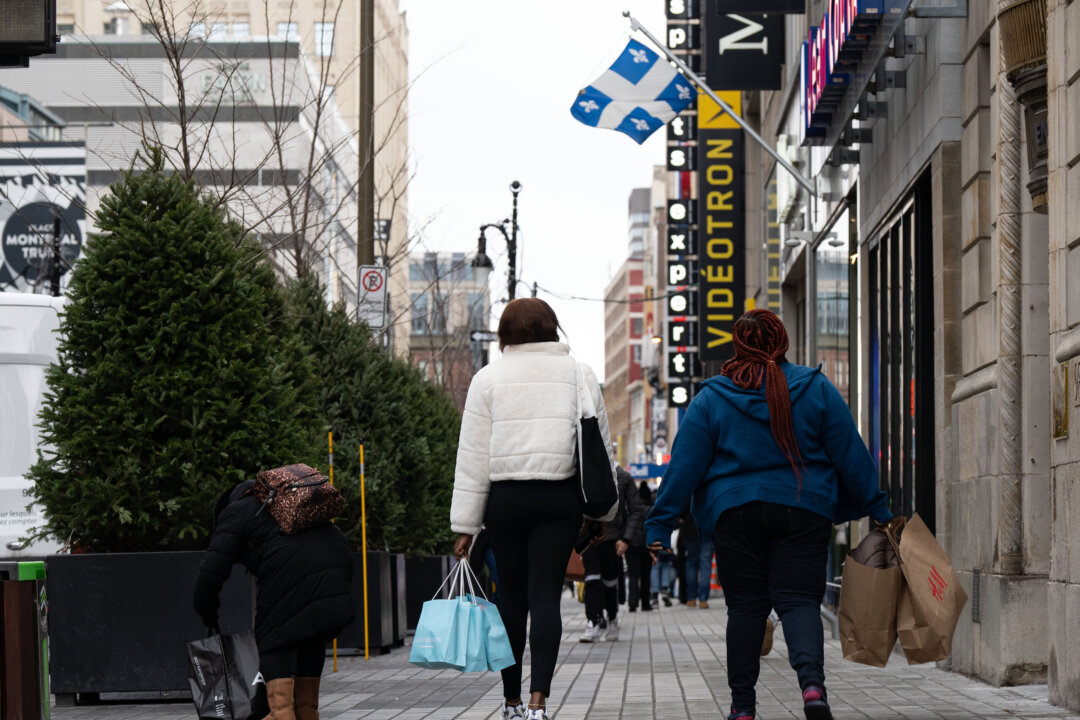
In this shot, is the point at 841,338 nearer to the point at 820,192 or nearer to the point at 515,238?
the point at 820,192

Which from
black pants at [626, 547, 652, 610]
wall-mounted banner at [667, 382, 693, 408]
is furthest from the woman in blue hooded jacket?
wall-mounted banner at [667, 382, 693, 408]

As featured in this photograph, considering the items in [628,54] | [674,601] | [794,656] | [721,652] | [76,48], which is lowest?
[674,601]

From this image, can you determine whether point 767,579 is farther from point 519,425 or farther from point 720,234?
point 720,234

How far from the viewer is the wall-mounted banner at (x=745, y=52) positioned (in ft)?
82.2

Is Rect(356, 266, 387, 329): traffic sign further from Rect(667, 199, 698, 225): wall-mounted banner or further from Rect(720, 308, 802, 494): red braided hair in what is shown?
Rect(667, 199, 698, 225): wall-mounted banner

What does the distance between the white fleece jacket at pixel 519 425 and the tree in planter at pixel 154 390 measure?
120 inches

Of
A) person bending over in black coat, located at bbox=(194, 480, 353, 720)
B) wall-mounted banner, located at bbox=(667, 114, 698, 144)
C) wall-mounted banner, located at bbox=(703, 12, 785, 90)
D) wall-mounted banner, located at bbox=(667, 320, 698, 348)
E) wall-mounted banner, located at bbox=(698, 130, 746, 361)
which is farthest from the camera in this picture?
wall-mounted banner, located at bbox=(667, 320, 698, 348)

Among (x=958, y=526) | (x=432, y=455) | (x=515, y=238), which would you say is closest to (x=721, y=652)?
(x=958, y=526)

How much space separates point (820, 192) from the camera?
70.1 ft

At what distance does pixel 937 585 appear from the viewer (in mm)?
7785

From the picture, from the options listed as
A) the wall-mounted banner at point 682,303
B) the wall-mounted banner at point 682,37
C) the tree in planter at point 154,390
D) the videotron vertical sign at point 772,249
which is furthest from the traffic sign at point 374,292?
the wall-mounted banner at point 682,303

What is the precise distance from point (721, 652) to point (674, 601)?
16020 millimetres

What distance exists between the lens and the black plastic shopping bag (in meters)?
7.59

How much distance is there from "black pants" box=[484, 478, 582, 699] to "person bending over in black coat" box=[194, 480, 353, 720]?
730mm
